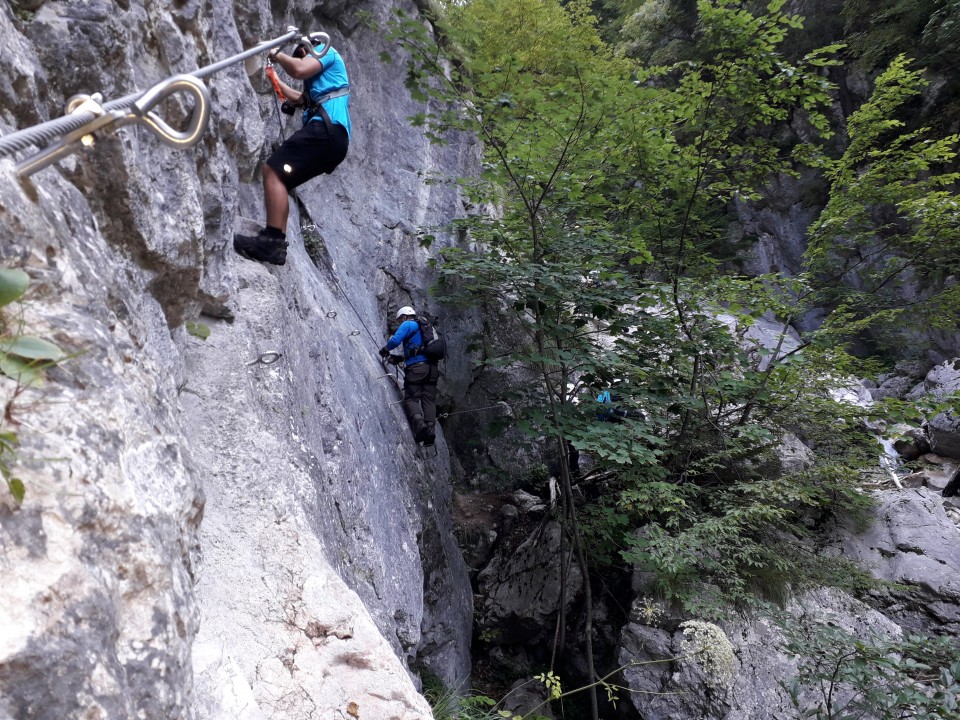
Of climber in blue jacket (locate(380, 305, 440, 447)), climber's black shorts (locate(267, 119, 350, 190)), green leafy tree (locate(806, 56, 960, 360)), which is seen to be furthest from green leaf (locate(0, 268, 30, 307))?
green leafy tree (locate(806, 56, 960, 360))

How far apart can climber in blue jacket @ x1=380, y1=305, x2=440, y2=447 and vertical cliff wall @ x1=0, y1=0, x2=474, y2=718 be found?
1689mm

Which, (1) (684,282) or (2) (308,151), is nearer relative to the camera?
(2) (308,151)

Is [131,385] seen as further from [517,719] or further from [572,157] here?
[572,157]

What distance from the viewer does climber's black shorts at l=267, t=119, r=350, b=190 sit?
4699 millimetres

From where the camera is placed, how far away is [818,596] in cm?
672

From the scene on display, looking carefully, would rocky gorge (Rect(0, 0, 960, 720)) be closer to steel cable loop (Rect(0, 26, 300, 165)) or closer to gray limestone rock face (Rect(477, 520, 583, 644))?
gray limestone rock face (Rect(477, 520, 583, 644))

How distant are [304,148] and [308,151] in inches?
1.4

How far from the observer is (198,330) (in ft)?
12.0

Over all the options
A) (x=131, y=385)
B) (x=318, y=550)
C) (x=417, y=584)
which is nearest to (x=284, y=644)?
(x=318, y=550)

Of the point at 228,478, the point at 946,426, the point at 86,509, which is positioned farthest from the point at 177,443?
the point at 946,426

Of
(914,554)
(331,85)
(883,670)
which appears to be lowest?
(883,670)

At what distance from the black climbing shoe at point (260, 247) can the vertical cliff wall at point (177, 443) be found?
12 cm

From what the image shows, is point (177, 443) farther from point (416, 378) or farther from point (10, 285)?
point (416, 378)

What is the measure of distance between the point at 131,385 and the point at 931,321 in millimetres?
8483
